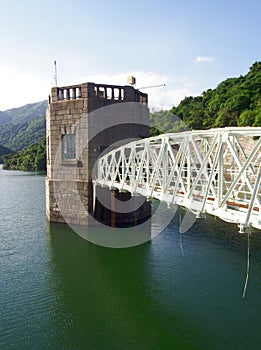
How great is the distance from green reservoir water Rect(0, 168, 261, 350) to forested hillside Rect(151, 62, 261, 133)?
29319 millimetres

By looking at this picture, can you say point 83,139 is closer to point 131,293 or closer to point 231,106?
point 131,293

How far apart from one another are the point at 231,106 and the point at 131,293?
149 feet

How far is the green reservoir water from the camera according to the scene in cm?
948

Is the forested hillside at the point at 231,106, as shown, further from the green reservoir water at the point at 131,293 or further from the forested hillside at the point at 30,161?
the forested hillside at the point at 30,161

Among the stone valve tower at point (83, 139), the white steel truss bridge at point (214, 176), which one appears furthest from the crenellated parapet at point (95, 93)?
the white steel truss bridge at point (214, 176)

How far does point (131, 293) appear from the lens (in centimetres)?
1230

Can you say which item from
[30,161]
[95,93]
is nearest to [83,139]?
[95,93]

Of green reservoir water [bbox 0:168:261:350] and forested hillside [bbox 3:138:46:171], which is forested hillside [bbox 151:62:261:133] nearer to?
green reservoir water [bbox 0:168:261:350]

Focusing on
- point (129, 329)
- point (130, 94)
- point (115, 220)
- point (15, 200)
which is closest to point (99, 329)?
point (129, 329)

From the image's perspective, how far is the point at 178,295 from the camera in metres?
11.7

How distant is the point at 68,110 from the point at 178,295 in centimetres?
1320

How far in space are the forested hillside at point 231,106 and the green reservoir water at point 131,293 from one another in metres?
29.3

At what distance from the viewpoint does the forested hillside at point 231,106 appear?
4750 cm

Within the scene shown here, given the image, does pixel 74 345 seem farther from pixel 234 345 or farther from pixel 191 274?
→ pixel 191 274
